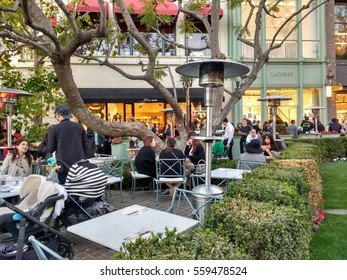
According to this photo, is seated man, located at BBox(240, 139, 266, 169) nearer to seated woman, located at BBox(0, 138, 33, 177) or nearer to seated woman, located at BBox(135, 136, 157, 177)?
seated woman, located at BBox(135, 136, 157, 177)

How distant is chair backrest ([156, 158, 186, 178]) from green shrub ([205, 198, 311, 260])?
4.19 metres

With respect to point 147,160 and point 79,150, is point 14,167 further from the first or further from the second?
point 147,160

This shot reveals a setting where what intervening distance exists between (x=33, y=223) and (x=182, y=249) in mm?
2084

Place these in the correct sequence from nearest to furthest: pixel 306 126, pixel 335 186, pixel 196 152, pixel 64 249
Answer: pixel 64 249 → pixel 196 152 → pixel 335 186 → pixel 306 126

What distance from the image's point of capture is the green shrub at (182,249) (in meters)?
2.18

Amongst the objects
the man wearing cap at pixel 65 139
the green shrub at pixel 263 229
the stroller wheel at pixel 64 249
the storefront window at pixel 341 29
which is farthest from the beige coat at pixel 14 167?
the storefront window at pixel 341 29

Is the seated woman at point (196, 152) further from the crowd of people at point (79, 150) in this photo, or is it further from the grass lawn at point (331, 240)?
the grass lawn at point (331, 240)

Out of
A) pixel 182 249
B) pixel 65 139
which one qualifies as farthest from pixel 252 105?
pixel 182 249

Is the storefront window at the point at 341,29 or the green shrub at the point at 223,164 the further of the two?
the storefront window at the point at 341,29

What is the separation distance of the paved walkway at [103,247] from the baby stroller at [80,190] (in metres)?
0.38

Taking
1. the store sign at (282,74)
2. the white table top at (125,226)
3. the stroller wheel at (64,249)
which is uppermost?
the store sign at (282,74)

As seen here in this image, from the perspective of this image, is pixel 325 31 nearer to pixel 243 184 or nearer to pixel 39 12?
pixel 39 12

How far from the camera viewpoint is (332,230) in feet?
17.8

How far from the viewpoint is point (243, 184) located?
13.5 ft
